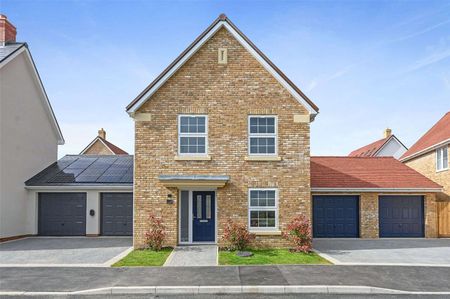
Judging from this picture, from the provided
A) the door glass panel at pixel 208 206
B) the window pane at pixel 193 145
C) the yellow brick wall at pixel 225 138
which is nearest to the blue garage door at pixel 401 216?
the yellow brick wall at pixel 225 138

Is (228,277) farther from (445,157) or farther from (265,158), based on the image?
(445,157)

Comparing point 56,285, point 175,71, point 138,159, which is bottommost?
point 56,285

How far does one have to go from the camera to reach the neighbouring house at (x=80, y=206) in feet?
61.3

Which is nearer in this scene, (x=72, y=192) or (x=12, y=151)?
(x=12, y=151)

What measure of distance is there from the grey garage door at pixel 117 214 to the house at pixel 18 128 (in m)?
3.82

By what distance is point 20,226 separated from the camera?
18.1m

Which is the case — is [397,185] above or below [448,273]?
above

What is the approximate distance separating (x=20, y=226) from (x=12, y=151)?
380cm

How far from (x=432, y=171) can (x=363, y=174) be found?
5036mm

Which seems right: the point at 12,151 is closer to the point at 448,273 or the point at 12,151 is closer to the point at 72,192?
the point at 72,192

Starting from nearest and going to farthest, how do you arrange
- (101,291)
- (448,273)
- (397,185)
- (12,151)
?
(101,291), (448,273), (12,151), (397,185)

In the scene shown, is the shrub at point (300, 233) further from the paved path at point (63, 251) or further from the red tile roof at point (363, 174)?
the paved path at point (63, 251)

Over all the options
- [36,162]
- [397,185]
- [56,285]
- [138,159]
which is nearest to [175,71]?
[138,159]

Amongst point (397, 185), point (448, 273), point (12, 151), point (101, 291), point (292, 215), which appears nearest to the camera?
point (101, 291)
